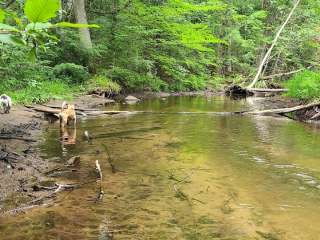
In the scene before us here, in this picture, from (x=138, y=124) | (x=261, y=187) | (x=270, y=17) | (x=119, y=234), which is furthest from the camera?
(x=270, y=17)

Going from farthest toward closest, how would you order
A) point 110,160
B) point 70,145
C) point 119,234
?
point 70,145 → point 110,160 → point 119,234

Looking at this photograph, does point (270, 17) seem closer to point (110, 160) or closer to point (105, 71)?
point (105, 71)

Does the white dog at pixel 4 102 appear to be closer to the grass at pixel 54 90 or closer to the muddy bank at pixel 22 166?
the muddy bank at pixel 22 166

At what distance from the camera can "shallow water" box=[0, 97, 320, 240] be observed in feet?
16.9

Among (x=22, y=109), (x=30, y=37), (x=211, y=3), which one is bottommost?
(x=22, y=109)

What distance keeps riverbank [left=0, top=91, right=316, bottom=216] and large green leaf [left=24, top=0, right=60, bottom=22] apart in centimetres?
462

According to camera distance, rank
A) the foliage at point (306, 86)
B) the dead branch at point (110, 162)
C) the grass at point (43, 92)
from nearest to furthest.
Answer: the dead branch at point (110, 162) → the grass at point (43, 92) → the foliage at point (306, 86)

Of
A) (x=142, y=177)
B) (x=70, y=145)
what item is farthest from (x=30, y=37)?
(x=70, y=145)

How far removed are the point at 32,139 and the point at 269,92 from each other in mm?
19093

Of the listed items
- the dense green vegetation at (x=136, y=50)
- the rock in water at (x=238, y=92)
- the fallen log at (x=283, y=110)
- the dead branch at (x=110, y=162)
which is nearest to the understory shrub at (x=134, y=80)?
the dense green vegetation at (x=136, y=50)

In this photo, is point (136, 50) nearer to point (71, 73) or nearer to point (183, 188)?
point (71, 73)

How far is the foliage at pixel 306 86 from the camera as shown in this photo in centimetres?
1630

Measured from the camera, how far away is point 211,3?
28281 mm

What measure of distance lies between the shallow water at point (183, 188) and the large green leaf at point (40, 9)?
3.86 meters
